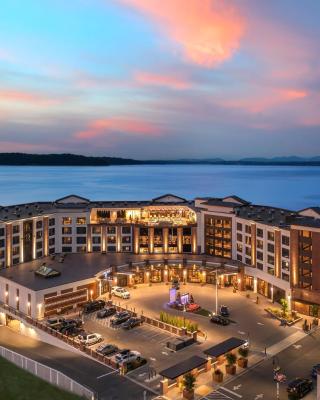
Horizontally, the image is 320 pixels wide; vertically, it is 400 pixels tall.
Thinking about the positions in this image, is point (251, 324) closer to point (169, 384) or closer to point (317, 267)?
point (317, 267)

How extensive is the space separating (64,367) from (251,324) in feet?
84.1

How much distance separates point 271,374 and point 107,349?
18542 millimetres

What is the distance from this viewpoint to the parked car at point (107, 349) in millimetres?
50406

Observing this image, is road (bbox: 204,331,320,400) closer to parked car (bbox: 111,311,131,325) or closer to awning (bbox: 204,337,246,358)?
awning (bbox: 204,337,246,358)

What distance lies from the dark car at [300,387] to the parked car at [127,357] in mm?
16343

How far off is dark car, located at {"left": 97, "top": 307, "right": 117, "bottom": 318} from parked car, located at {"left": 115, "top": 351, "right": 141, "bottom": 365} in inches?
533

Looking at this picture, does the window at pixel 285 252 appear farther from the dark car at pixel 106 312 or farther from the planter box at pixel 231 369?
the dark car at pixel 106 312

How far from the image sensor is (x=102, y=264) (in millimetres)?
77500

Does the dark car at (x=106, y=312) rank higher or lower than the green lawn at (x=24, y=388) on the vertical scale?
higher

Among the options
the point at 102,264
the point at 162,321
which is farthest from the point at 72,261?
the point at 162,321

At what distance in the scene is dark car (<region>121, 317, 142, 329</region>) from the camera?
58197 mm

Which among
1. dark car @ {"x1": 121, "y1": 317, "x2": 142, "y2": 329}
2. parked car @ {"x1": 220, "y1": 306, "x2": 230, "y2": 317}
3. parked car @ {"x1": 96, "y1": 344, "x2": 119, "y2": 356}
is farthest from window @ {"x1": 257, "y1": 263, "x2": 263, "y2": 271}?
parked car @ {"x1": 96, "y1": 344, "x2": 119, "y2": 356}

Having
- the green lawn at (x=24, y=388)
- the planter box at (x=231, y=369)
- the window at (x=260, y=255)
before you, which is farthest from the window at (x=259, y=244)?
the green lawn at (x=24, y=388)

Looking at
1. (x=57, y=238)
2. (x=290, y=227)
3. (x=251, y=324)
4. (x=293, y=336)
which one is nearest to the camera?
(x=293, y=336)
